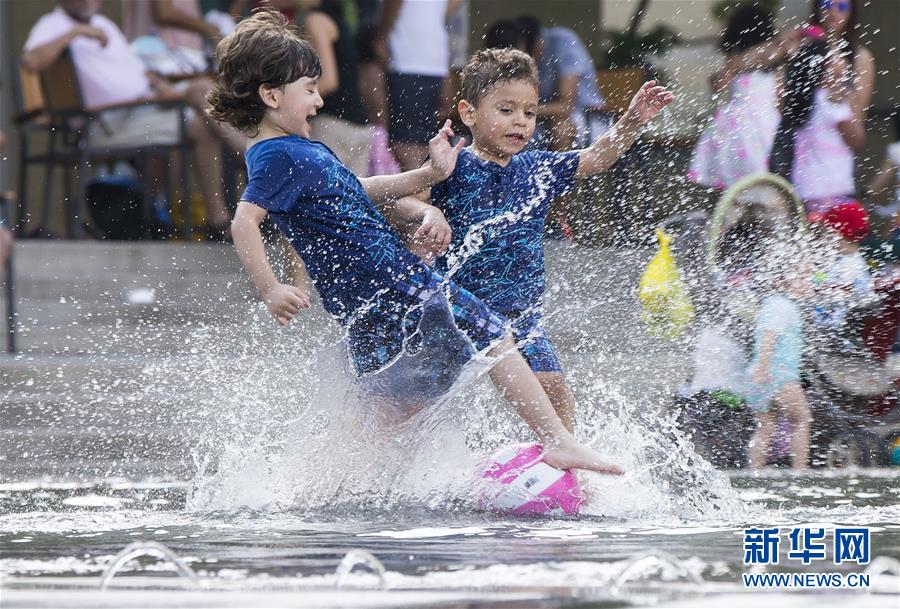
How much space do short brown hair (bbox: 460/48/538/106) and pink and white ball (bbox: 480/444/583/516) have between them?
1226 millimetres

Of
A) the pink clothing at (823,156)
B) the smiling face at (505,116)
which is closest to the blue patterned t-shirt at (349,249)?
the smiling face at (505,116)

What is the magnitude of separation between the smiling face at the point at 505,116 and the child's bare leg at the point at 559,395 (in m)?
0.77

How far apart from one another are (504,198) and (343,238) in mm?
618

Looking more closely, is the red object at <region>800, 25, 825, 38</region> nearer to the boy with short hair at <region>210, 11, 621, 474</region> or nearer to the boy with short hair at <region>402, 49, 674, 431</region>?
the boy with short hair at <region>402, 49, 674, 431</region>

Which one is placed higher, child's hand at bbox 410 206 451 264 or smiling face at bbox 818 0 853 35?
smiling face at bbox 818 0 853 35

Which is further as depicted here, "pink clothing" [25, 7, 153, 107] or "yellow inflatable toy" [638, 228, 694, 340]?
"pink clothing" [25, 7, 153, 107]

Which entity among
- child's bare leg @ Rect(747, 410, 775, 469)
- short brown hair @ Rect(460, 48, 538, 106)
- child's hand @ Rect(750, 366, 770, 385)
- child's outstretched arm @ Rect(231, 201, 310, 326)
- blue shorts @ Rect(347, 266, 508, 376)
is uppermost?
short brown hair @ Rect(460, 48, 538, 106)

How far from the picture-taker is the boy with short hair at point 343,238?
5016 mm

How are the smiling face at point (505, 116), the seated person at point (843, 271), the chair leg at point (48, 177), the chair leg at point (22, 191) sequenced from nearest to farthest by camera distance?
1. the smiling face at point (505, 116)
2. the seated person at point (843, 271)
3. the chair leg at point (48, 177)
4. the chair leg at point (22, 191)

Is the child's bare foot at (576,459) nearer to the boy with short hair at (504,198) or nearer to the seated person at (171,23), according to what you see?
the boy with short hair at (504,198)

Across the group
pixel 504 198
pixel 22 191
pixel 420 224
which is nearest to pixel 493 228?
pixel 504 198

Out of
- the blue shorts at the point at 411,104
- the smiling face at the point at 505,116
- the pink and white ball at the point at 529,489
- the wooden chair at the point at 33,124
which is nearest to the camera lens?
the pink and white ball at the point at 529,489

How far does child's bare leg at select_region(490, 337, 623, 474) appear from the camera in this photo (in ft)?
16.5

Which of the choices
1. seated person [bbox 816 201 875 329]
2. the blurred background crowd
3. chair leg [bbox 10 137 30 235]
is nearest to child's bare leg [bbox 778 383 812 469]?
seated person [bbox 816 201 875 329]
